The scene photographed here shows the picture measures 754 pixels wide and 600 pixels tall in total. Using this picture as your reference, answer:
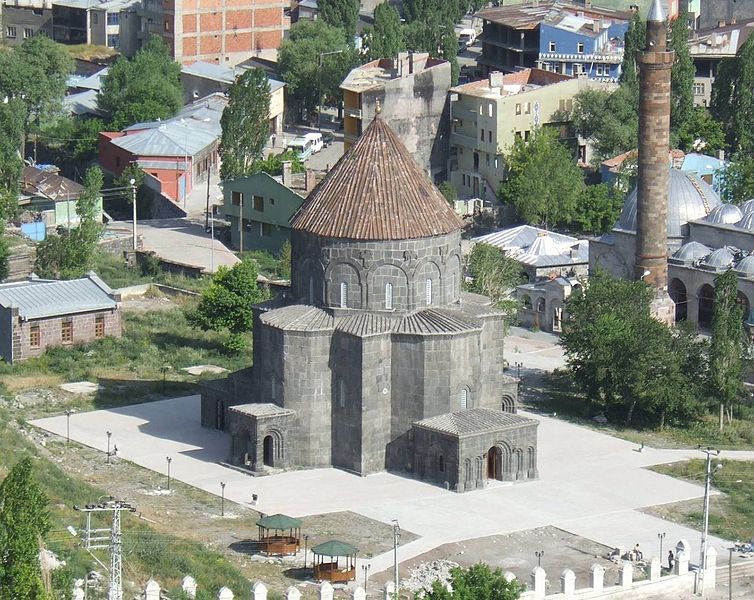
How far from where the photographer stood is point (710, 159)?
11419 centimetres

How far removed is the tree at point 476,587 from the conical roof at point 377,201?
20.1 meters

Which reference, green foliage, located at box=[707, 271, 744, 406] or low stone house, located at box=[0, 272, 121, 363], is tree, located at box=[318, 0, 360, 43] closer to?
low stone house, located at box=[0, 272, 121, 363]

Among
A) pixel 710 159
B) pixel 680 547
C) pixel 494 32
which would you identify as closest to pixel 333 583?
pixel 680 547

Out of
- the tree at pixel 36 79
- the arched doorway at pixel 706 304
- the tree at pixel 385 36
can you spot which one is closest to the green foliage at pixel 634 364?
the arched doorway at pixel 706 304

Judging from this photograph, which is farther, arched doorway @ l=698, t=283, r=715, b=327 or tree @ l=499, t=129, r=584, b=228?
tree @ l=499, t=129, r=584, b=228

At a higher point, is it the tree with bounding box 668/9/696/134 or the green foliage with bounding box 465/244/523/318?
the tree with bounding box 668/9/696/134

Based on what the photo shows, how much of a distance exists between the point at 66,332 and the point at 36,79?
1841 inches

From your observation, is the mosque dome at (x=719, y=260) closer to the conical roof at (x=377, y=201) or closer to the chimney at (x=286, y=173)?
the chimney at (x=286, y=173)

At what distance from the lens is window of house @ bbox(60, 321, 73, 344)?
3361 inches

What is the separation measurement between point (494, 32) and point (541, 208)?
33883 millimetres

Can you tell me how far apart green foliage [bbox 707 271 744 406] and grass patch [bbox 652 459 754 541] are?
3838mm

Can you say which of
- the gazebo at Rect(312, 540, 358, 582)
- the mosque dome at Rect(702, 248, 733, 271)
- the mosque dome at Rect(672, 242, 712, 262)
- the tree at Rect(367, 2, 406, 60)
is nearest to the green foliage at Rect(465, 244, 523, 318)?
the mosque dome at Rect(672, 242, 712, 262)

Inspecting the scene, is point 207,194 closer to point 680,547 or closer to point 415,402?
point 415,402

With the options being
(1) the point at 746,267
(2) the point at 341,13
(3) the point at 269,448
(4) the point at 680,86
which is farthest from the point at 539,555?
(2) the point at 341,13
